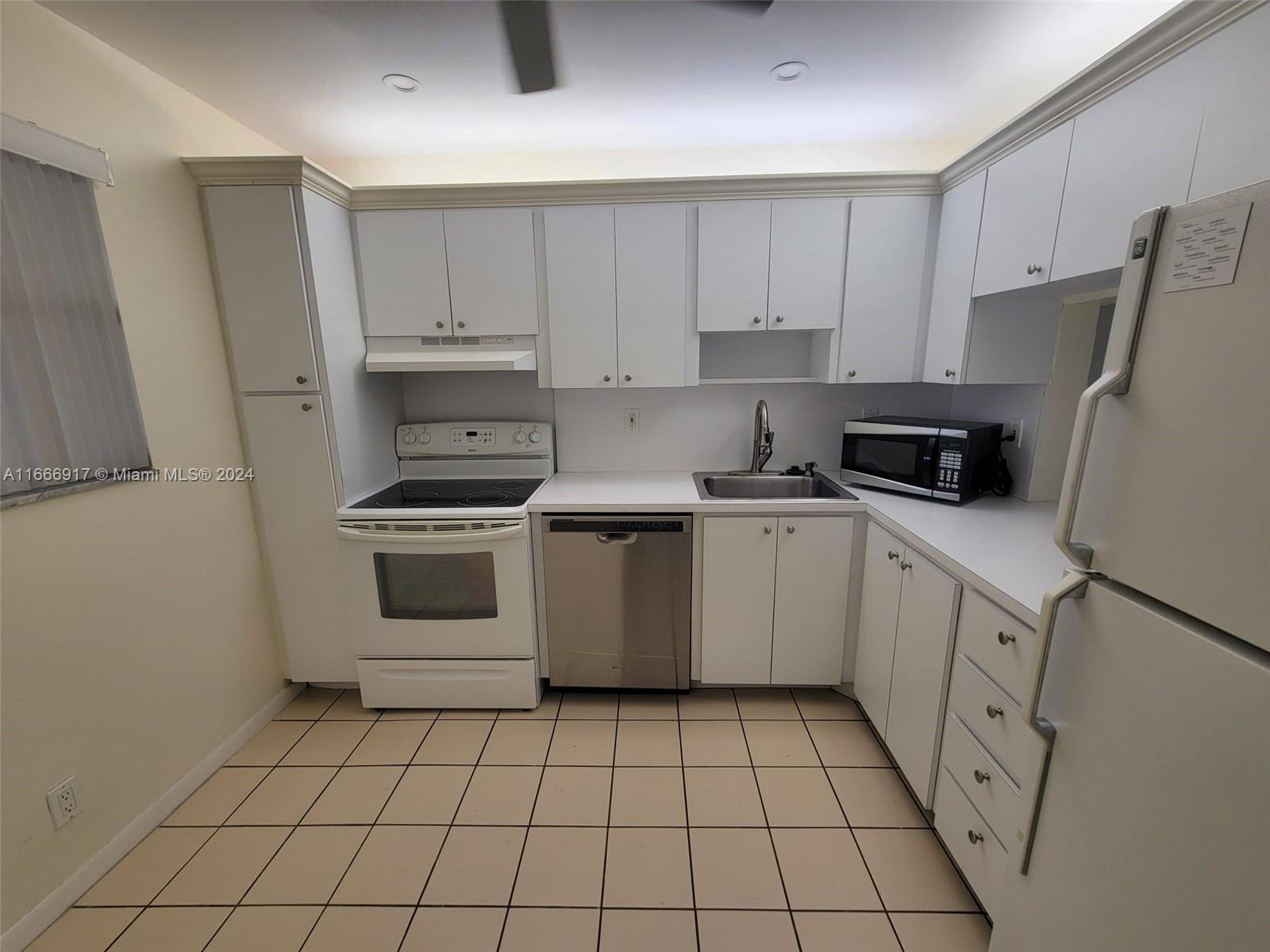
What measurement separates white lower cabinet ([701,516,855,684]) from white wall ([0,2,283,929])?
1.94 metres

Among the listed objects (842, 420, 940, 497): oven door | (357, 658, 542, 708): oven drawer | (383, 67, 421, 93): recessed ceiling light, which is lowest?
(357, 658, 542, 708): oven drawer

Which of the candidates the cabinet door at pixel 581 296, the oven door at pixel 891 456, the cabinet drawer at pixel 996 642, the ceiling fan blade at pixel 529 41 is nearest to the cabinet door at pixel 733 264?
the cabinet door at pixel 581 296

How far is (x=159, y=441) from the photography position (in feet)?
5.63

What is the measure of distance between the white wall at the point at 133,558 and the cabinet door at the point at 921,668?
2547mm

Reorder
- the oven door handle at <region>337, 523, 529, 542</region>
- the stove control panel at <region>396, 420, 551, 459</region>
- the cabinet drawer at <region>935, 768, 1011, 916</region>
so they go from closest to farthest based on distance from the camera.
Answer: the cabinet drawer at <region>935, 768, 1011, 916</region>
the oven door handle at <region>337, 523, 529, 542</region>
the stove control panel at <region>396, 420, 551, 459</region>

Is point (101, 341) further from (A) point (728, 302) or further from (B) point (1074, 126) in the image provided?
(B) point (1074, 126)

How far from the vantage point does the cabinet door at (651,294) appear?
2197mm

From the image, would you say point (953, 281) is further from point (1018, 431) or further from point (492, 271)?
point (492, 271)

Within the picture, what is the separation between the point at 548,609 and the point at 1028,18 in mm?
2605

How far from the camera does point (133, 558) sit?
162 cm

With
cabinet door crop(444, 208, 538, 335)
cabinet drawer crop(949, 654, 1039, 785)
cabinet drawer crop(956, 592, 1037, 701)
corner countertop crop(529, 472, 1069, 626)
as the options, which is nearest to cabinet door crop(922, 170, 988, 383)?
corner countertop crop(529, 472, 1069, 626)

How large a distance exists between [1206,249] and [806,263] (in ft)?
5.50

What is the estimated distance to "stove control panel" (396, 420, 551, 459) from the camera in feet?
8.36

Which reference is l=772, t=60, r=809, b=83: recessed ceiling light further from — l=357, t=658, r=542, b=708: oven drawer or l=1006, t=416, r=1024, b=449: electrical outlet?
l=357, t=658, r=542, b=708: oven drawer
